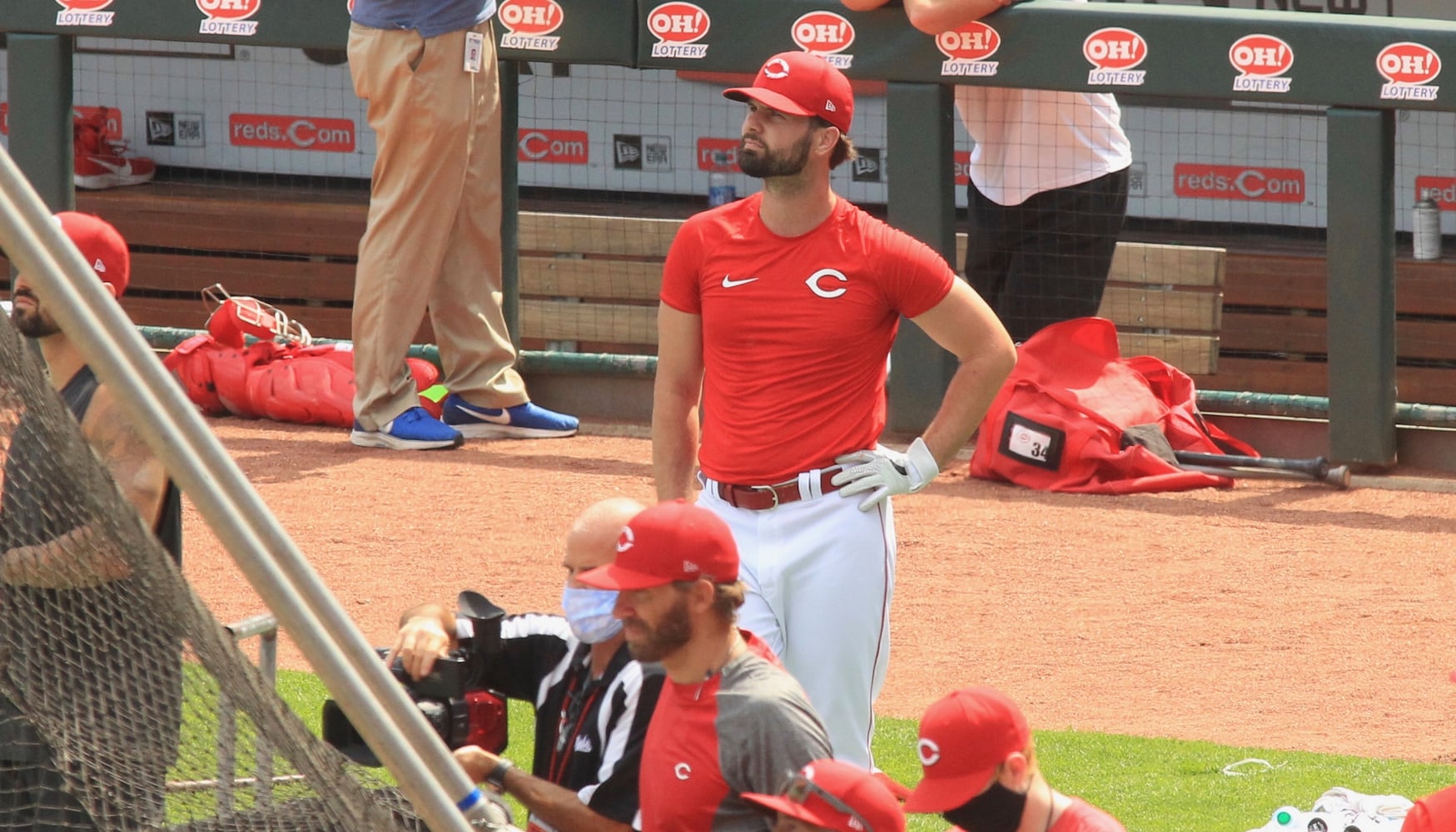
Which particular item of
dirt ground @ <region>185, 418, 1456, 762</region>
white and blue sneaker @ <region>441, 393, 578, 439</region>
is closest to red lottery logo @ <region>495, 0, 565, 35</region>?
white and blue sneaker @ <region>441, 393, 578, 439</region>

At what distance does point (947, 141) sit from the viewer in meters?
8.06

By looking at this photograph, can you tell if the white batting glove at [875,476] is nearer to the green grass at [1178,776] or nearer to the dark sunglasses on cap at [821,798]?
the green grass at [1178,776]

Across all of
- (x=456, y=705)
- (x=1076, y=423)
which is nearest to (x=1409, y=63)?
(x=1076, y=423)

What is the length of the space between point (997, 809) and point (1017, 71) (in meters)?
5.09

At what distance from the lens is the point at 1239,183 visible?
10.8 metres

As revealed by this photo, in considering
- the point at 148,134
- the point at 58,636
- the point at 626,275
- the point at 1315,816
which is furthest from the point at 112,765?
the point at 148,134

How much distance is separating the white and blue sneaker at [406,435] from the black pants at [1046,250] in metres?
2.19

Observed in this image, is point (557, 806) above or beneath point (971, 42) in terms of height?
beneath

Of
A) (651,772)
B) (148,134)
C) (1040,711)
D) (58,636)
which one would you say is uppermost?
(148,134)

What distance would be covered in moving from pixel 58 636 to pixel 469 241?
5.02m

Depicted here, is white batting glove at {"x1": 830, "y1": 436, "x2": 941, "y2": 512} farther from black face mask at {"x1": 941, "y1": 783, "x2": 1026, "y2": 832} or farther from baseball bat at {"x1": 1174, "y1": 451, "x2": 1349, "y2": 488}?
baseball bat at {"x1": 1174, "y1": 451, "x2": 1349, "y2": 488}

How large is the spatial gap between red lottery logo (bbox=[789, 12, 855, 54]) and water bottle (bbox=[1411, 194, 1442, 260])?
3.46 meters

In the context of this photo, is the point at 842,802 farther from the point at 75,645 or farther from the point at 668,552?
the point at 75,645

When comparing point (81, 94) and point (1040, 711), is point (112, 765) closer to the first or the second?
point (1040, 711)
